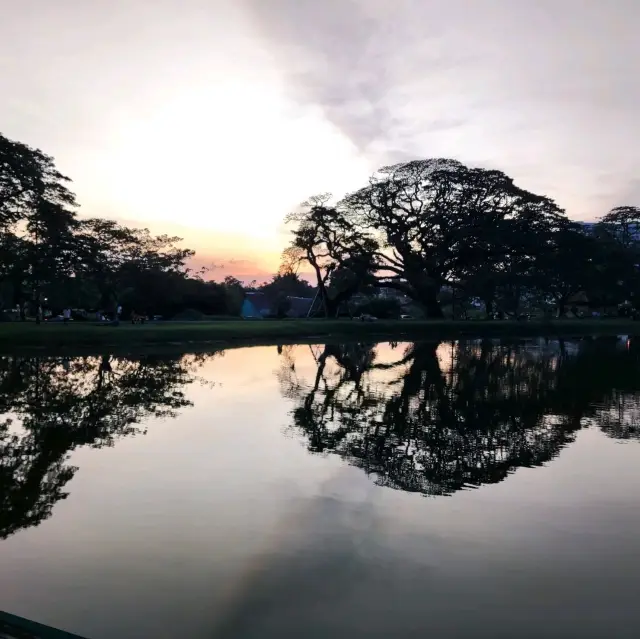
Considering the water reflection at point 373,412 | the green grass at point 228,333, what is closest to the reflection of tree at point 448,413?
the water reflection at point 373,412

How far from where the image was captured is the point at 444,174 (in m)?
60.9

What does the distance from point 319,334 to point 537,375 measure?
27.3m

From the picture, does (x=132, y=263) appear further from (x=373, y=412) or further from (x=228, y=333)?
(x=373, y=412)

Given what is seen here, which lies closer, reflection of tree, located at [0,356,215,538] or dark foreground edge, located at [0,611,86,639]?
dark foreground edge, located at [0,611,86,639]

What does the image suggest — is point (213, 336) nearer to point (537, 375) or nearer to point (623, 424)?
point (537, 375)

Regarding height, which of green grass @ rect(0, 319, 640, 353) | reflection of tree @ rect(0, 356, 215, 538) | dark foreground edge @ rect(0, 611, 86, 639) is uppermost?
green grass @ rect(0, 319, 640, 353)

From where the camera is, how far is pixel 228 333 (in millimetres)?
40719

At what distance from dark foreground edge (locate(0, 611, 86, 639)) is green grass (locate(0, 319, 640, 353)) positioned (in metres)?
29.4

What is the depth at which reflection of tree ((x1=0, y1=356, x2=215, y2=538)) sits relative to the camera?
324 inches

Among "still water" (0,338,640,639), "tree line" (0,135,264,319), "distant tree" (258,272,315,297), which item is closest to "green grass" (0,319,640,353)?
"tree line" (0,135,264,319)

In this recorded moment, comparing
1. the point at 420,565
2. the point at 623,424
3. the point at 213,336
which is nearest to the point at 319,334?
the point at 213,336

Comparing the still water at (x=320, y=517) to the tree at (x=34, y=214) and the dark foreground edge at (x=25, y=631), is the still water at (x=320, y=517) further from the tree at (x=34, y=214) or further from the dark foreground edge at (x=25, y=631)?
the tree at (x=34, y=214)

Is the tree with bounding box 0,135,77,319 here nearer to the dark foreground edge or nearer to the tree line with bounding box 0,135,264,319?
the tree line with bounding box 0,135,264,319

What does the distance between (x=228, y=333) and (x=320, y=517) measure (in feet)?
112
